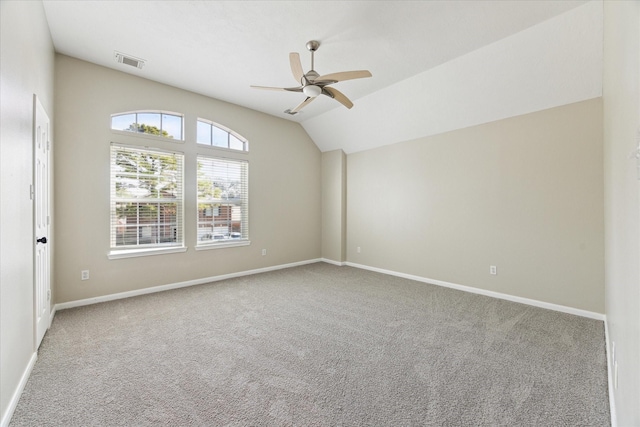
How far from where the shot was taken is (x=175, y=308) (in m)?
3.39

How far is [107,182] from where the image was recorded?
3.61 m

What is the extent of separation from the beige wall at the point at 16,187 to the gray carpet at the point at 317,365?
0.33 meters

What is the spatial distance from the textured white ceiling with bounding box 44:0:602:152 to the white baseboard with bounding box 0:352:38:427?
10.1 ft

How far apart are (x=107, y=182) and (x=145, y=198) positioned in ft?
1.58

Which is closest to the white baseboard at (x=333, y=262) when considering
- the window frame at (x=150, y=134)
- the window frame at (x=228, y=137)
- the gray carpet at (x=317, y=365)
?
the gray carpet at (x=317, y=365)

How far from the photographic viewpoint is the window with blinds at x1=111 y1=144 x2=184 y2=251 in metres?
3.74

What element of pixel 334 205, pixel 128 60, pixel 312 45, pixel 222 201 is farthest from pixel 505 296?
pixel 128 60

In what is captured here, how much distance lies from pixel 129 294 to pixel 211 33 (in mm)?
3458

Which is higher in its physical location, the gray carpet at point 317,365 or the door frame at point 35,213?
the door frame at point 35,213

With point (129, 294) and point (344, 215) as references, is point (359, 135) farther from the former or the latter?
point (129, 294)

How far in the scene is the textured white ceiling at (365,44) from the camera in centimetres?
251

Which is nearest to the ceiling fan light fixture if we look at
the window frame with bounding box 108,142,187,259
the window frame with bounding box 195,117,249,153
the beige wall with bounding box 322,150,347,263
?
the window frame with bounding box 195,117,249,153

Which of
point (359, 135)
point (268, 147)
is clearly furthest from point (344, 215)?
point (268, 147)

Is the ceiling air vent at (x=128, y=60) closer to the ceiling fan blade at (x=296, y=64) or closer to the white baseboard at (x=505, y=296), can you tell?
the ceiling fan blade at (x=296, y=64)
